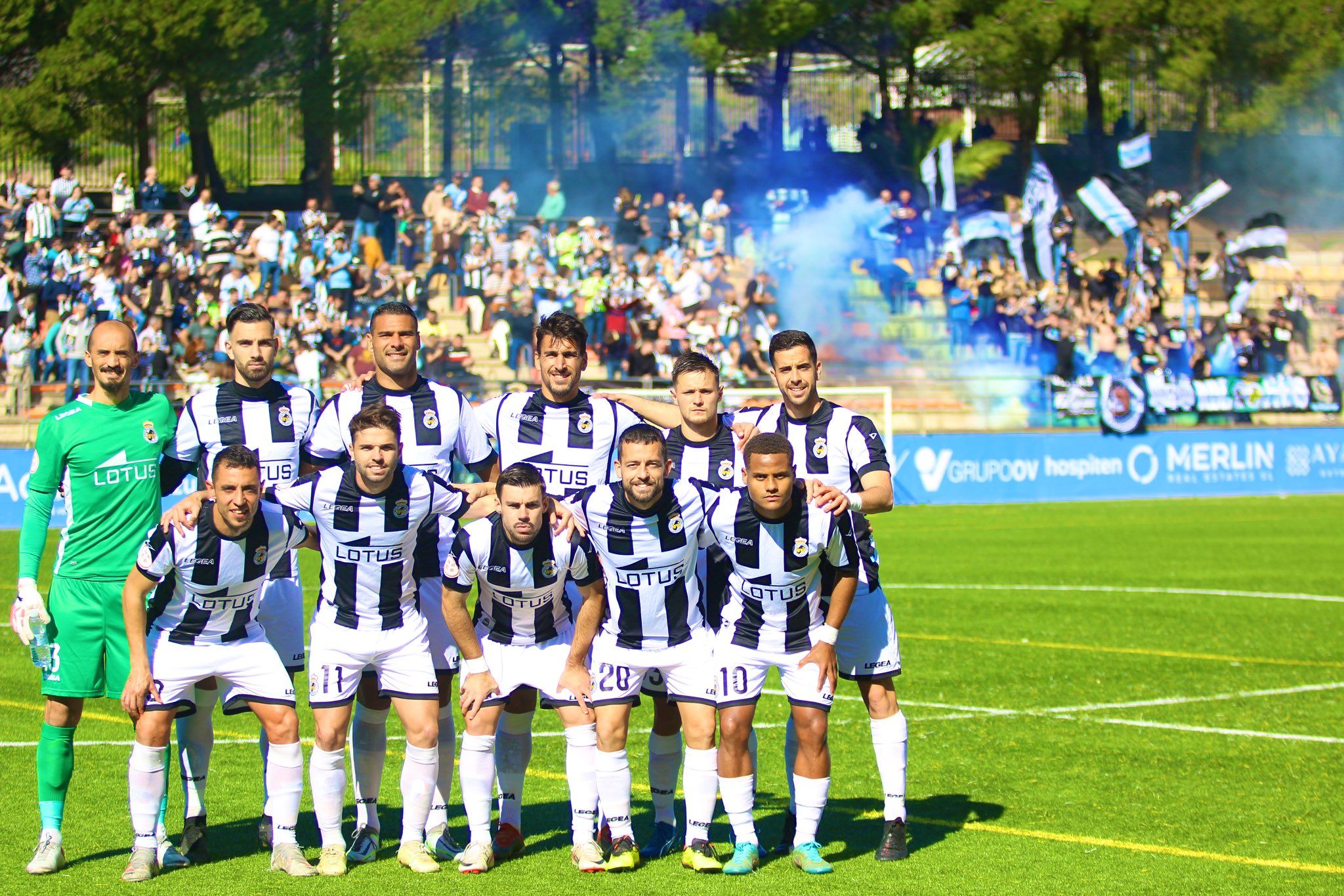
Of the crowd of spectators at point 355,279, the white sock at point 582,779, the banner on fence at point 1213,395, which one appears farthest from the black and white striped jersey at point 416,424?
the banner on fence at point 1213,395

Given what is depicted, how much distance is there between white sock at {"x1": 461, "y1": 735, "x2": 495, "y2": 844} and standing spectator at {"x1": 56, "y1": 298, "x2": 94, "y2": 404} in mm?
17637

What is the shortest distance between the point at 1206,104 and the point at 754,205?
12.9 metres

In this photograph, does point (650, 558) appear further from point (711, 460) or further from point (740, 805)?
point (740, 805)

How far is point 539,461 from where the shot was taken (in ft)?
23.6

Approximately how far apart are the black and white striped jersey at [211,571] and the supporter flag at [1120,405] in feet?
74.0

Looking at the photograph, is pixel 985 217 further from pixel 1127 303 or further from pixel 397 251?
pixel 397 251

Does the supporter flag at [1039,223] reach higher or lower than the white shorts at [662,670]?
higher

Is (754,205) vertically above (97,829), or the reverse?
(754,205)

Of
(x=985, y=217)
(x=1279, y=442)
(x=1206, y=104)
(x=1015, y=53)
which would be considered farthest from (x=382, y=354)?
(x=1206, y=104)

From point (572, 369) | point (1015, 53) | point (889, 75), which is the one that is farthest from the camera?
point (889, 75)

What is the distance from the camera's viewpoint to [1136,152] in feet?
119

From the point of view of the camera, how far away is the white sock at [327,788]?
6391 mm

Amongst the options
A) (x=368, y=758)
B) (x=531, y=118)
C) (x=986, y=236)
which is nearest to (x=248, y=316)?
(x=368, y=758)

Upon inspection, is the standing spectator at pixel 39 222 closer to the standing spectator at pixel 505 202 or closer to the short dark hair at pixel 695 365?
the standing spectator at pixel 505 202
